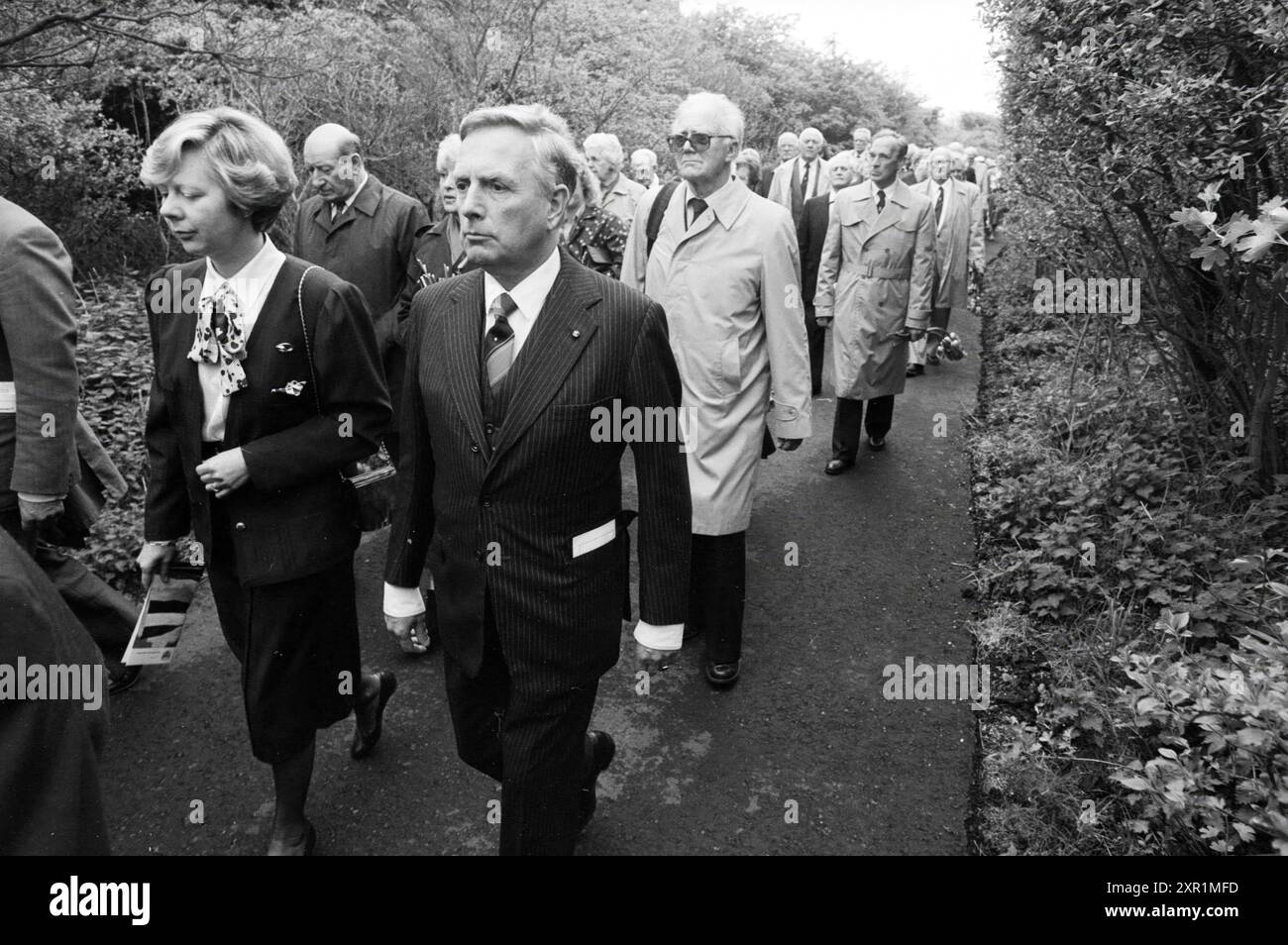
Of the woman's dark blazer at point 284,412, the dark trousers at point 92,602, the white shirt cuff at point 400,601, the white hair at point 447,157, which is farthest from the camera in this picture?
the white hair at point 447,157

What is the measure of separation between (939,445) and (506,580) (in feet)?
18.8

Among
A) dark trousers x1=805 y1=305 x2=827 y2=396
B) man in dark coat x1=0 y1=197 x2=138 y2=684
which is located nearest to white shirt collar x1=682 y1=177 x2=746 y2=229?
man in dark coat x1=0 y1=197 x2=138 y2=684

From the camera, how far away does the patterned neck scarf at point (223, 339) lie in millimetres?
2801

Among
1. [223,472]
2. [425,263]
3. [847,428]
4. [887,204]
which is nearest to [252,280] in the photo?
[223,472]

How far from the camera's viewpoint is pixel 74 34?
6.80 metres

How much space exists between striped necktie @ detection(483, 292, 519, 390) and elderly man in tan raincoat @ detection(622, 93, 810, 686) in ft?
5.97

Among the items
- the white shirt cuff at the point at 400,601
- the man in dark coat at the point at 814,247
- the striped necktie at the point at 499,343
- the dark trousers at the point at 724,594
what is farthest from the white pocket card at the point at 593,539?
the man in dark coat at the point at 814,247

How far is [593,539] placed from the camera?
Answer: 2.51 m

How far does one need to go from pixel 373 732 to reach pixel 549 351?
6.65 feet

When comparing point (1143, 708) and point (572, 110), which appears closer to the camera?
point (1143, 708)

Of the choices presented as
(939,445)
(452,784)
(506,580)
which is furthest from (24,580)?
(939,445)

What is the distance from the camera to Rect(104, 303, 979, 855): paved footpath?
329cm

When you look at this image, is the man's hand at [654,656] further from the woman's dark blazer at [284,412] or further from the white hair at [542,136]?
the white hair at [542,136]

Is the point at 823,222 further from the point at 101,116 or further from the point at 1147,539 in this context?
the point at 101,116
